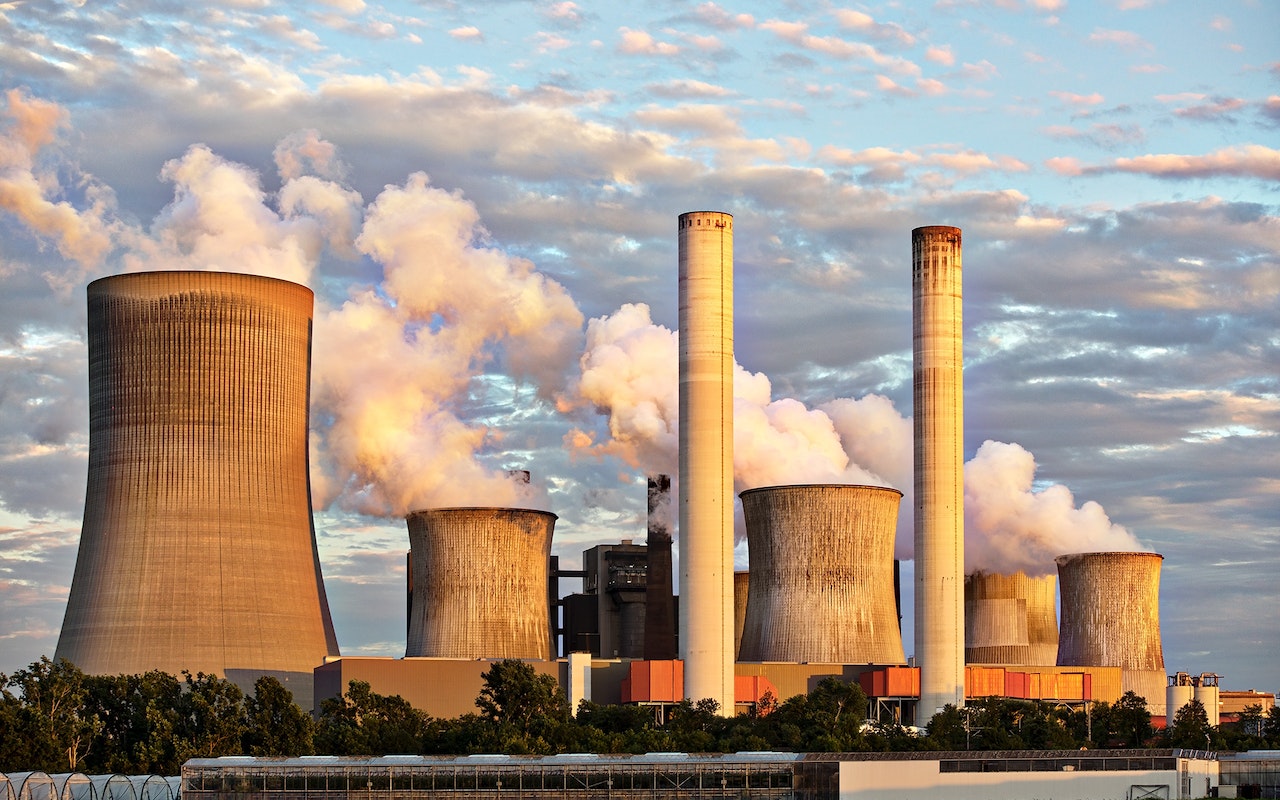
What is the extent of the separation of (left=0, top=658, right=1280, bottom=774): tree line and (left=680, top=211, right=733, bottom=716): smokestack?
1999 mm

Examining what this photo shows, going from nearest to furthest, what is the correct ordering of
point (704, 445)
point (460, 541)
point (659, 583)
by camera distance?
point (704, 445) < point (460, 541) < point (659, 583)

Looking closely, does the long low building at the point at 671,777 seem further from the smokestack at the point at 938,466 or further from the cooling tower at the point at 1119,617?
the cooling tower at the point at 1119,617

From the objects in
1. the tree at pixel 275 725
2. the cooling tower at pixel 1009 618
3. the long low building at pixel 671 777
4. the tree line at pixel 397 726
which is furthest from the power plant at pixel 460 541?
the long low building at pixel 671 777

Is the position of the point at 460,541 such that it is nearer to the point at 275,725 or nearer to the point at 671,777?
the point at 275,725

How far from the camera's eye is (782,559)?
61.3 m

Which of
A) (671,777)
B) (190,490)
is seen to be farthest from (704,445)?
(671,777)

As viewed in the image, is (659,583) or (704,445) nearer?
(704,445)

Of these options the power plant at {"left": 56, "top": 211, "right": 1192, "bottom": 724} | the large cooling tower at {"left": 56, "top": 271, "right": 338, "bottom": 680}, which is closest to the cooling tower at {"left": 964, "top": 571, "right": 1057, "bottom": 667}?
the power plant at {"left": 56, "top": 211, "right": 1192, "bottom": 724}

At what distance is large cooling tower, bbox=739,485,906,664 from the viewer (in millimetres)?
60656

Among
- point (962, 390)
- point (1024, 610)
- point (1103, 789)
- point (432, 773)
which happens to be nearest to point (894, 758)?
point (1103, 789)

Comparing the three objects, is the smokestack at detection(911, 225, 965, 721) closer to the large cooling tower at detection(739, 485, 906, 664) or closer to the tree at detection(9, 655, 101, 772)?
the large cooling tower at detection(739, 485, 906, 664)

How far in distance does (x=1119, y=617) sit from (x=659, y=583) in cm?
1785

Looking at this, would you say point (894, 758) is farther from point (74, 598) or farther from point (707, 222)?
point (74, 598)

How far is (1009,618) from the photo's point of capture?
7819 cm
